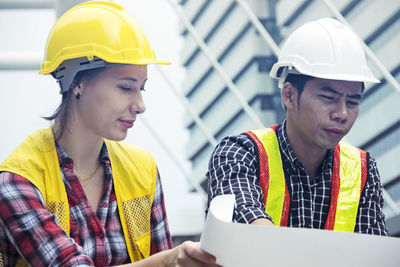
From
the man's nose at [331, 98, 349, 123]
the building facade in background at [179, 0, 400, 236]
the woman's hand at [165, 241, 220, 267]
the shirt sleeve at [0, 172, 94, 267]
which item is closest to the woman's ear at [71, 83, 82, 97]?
the shirt sleeve at [0, 172, 94, 267]

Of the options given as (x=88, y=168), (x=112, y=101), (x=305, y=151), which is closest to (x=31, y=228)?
(x=88, y=168)

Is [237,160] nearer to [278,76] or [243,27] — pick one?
[278,76]

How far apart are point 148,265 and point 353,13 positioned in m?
2.31

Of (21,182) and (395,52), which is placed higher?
(395,52)

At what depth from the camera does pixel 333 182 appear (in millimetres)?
2211

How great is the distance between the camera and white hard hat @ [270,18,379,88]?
217cm

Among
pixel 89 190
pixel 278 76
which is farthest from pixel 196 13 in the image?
pixel 89 190

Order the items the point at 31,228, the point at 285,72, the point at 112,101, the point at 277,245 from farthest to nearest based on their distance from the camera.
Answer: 1. the point at 285,72
2. the point at 112,101
3. the point at 31,228
4. the point at 277,245

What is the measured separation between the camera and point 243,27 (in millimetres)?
5520

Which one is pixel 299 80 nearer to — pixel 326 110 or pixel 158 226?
pixel 326 110

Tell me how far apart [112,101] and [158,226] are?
398 mm

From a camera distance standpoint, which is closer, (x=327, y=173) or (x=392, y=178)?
(x=327, y=173)

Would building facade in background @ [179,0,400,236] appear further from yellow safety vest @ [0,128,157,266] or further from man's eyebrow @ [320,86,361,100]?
yellow safety vest @ [0,128,157,266]

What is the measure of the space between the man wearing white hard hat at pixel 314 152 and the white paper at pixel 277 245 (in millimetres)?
715
